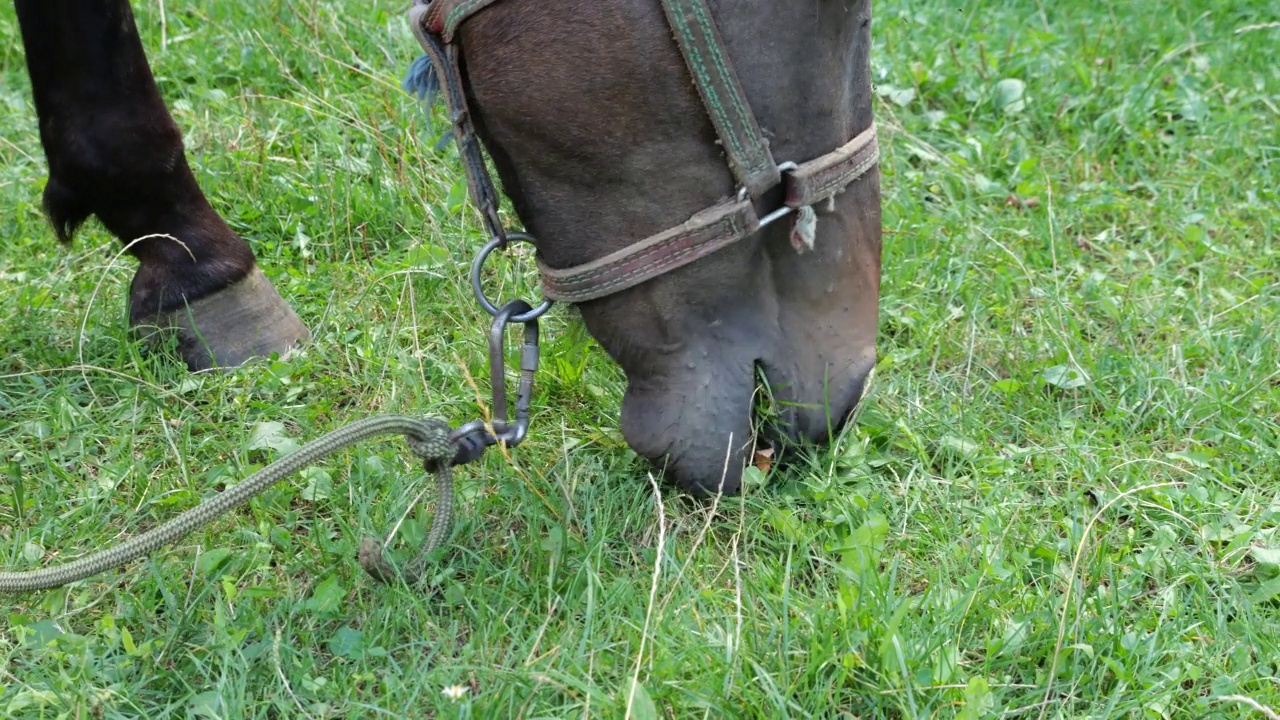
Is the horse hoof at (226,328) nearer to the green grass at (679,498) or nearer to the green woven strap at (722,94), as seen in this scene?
the green grass at (679,498)

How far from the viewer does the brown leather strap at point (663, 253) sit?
1.83 m

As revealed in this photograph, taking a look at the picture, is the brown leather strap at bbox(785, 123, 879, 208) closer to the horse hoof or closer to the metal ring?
the metal ring

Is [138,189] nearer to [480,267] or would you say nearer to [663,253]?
[480,267]

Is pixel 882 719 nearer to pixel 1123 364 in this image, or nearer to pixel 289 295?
pixel 1123 364

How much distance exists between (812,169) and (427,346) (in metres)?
1.23

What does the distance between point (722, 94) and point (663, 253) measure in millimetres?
262

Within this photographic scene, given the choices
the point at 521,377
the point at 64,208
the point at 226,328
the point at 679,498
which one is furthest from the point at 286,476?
the point at 64,208

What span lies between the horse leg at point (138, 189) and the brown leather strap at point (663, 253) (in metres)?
1.17

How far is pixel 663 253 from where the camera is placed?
1852mm

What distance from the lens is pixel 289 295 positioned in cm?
313

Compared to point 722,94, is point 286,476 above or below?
below

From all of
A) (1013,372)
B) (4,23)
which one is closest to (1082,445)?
(1013,372)

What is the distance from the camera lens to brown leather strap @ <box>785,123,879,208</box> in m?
1.85

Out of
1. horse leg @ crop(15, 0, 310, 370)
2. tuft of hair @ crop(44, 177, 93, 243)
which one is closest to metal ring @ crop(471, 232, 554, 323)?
horse leg @ crop(15, 0, 310, 370)
